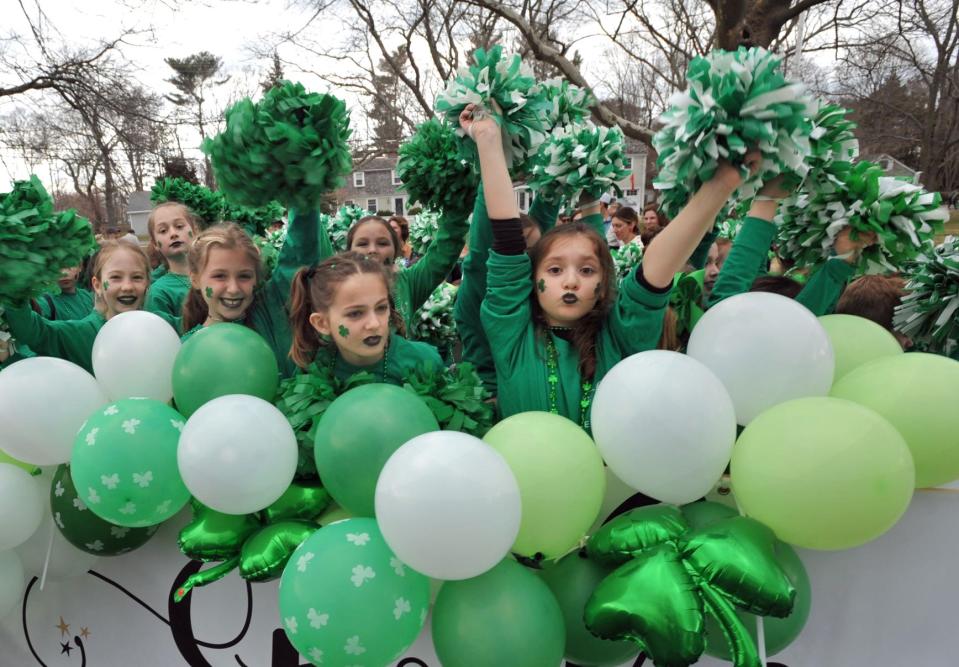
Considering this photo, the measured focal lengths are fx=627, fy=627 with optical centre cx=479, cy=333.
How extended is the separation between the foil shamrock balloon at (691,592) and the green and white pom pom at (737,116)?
0.80 meters

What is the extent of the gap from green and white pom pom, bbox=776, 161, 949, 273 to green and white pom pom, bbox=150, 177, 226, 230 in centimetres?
363

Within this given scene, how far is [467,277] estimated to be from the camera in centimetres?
229

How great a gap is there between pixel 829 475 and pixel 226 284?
197 cm

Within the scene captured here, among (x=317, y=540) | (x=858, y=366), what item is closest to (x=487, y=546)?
(x=317, y=540)

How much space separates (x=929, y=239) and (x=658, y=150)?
111 cm

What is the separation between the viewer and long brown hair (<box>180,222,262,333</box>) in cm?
232

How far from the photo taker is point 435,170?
2.41 metres

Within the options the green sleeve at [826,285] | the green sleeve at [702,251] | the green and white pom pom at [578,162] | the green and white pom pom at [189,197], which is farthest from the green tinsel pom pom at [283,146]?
the green and white pom pom at [189,197]

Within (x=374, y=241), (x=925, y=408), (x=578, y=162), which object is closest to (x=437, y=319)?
(x=374, y=241)

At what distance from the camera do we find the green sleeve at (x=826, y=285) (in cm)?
206

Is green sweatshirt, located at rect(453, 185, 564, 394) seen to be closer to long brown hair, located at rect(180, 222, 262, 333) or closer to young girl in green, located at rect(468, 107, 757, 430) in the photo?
young girl in green, located at rect(468, 107, 757, 430)

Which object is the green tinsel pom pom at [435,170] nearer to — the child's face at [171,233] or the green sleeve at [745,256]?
the green sleeve at [745,256]

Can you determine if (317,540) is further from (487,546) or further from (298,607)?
(487,546)

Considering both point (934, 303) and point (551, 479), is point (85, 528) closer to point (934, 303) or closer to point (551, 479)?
point (551, 479)
